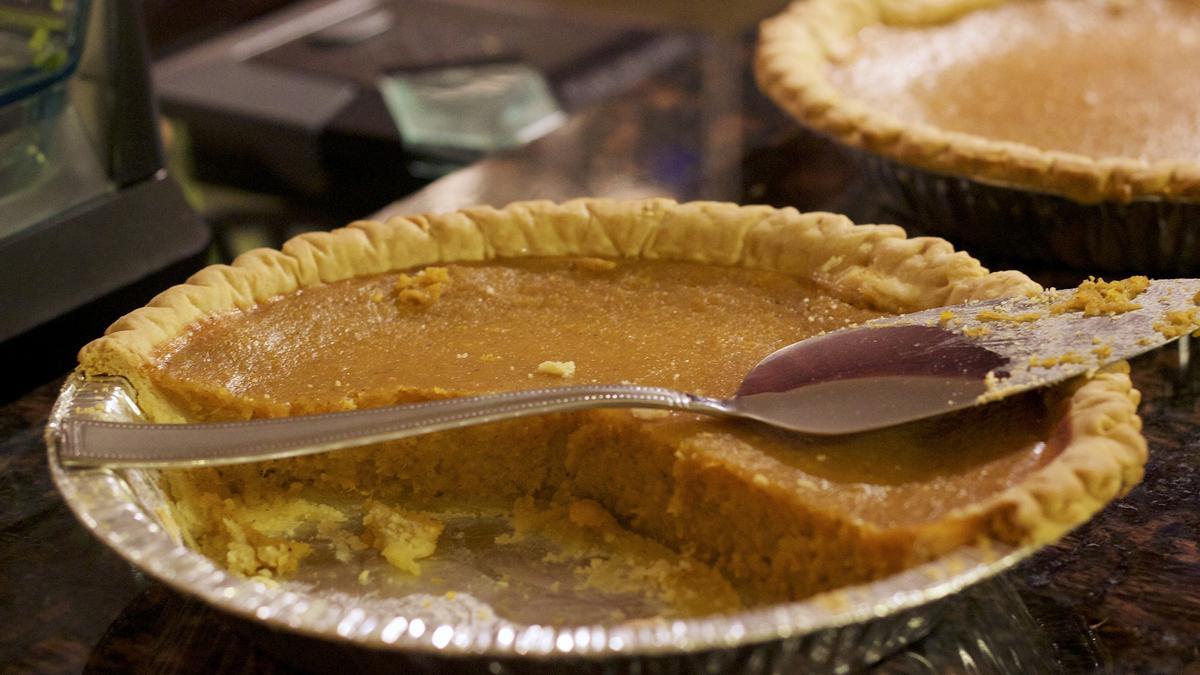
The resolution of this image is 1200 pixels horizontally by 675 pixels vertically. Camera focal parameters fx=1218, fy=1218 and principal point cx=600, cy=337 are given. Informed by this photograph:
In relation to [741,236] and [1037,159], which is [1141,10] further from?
[741,236]

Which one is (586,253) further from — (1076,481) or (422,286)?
(1076,481)

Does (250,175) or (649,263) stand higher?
(649,263)

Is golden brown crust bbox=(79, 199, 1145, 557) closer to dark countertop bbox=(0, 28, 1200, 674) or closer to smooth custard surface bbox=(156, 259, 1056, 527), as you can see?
smooth custard surface bbox=(156, 259, 1056, 527)

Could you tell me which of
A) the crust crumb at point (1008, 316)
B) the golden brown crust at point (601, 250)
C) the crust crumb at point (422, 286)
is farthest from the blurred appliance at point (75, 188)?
the crust crumb at point (1008, 316)

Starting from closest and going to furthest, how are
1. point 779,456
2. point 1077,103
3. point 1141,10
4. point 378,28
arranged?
1. point 779,456
2. point 1077,103
3. point 1141,10
4. point 378,28

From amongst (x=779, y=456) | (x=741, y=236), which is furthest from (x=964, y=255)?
(x=779, y=456)

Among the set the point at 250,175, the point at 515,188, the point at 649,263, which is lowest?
the point at 250,175

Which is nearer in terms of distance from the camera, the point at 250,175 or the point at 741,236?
the point at 741,236
